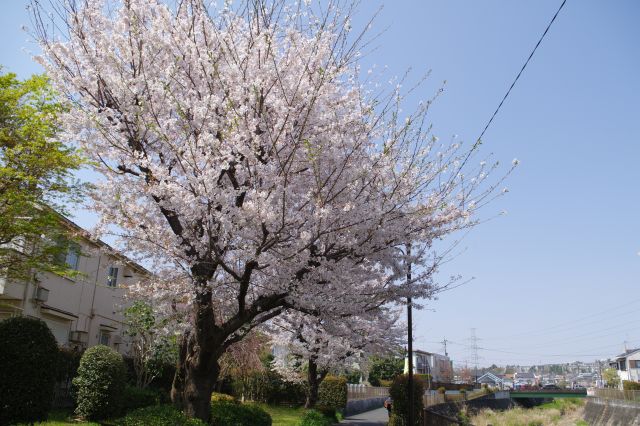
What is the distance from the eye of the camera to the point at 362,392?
1724 inches

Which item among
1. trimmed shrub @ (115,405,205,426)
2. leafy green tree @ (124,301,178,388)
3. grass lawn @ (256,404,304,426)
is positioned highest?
leafy green tree @ (124,301,178,388)

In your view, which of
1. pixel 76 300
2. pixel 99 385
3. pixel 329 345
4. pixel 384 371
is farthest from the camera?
pixel 384 371

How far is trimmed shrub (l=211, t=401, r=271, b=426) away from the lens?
12.3 meters

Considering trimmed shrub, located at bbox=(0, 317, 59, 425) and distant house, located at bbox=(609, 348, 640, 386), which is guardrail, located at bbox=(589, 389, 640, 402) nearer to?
distant house, located at bbox=(609, 348, 640, 386)

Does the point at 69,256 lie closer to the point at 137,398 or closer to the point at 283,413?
the point at 137,398

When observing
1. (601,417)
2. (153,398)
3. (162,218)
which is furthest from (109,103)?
(601,417)

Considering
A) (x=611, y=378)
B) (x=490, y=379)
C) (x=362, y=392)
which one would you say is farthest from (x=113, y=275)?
(x=490, y=379)

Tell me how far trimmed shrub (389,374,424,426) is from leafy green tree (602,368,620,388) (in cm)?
8207

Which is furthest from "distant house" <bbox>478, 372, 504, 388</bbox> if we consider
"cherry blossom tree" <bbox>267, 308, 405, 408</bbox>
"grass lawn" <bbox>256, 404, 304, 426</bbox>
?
"cherry blossom tree" <bbox>267, 308, 405, 408</bbox>

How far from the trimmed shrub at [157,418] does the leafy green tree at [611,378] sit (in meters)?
94.9

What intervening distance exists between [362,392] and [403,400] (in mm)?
25642

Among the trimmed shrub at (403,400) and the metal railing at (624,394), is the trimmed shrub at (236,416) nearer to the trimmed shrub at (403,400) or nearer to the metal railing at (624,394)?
the trimmed shrub at (403,400)

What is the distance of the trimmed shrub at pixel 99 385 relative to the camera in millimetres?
13664

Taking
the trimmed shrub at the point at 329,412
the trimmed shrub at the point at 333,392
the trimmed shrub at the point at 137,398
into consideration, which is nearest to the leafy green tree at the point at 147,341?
the trimmed shrub at the point at 137,398
